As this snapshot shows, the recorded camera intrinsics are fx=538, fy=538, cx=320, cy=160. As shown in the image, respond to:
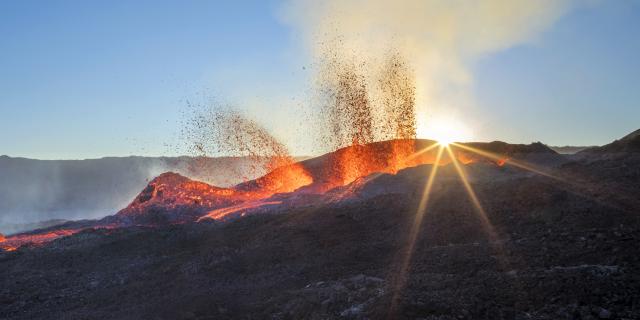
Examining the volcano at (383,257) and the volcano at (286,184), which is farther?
the volcano at (286,184)

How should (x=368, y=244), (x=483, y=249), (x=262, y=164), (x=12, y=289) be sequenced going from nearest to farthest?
(x=483, y=249) → (x=368, y=244) → (x=12, y=289) → (x=262, y=164)

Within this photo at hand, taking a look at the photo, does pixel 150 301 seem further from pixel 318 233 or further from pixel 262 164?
pixel 262 164

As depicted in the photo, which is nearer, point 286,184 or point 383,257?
point 383,257

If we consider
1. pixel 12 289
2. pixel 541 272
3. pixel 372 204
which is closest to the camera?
pixel 541 272

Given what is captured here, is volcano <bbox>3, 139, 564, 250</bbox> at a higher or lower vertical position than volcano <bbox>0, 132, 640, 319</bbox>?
higher

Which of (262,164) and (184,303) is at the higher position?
(262,164)

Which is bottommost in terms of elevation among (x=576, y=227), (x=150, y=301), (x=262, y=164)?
(x=150, y=301)

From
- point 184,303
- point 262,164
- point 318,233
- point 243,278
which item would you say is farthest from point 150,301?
point 262,164

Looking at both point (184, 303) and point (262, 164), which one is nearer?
point (184, 303)

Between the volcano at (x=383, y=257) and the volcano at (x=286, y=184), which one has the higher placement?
the volcano at (x=286, y=184)

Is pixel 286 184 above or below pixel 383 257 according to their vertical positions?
above

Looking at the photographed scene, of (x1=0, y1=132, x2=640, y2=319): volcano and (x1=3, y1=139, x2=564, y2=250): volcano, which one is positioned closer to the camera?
(x1=0, y1=132, x2=640, y2=319): volcano

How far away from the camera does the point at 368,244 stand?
40.4ft

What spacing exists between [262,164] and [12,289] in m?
18.4
